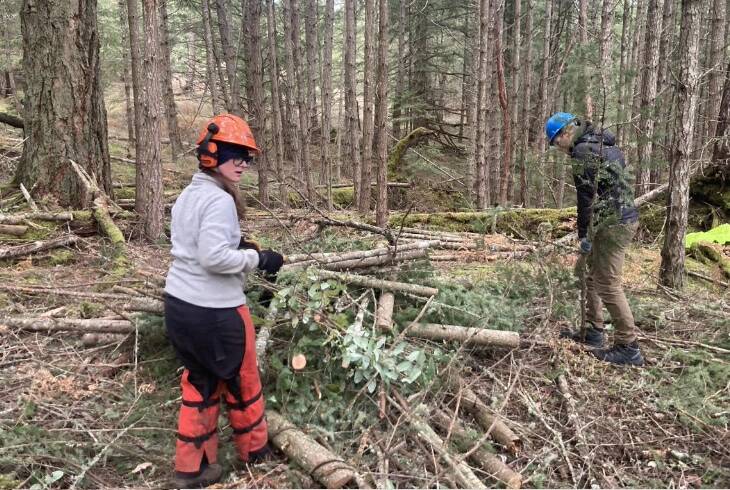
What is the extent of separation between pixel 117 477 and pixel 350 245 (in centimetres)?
319

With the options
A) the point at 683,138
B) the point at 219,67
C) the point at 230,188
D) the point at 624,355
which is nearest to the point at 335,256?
the point at 230,188

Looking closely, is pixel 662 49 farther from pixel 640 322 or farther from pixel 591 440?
pixel 591 440

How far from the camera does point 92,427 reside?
3.52 metres

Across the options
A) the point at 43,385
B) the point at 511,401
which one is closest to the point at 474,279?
the point at 511,401

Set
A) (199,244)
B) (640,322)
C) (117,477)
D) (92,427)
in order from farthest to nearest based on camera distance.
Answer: (640,322)
(92,427)
(117,477)
(199,244)

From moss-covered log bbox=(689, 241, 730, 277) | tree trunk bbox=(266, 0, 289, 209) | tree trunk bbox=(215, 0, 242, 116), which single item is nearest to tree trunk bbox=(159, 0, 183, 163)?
tree trunk bbox=(215, 0, 242, 116)

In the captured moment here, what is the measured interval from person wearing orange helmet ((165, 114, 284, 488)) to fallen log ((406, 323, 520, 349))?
1700 mm

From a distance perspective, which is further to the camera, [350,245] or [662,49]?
[662,49]

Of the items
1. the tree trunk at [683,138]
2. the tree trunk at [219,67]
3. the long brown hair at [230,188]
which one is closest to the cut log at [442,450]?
the long brown hair at [230,188]

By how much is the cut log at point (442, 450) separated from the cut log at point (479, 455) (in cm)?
13

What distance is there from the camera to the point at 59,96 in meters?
7.71

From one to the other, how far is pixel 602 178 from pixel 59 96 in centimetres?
759

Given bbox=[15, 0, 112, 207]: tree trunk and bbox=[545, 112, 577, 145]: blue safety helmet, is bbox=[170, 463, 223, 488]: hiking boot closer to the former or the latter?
bbox=[545, 112, 577, 145]: blue safety helmet

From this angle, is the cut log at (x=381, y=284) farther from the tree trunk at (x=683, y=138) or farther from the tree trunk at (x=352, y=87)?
the tree trunk at (x=352, y=87)
